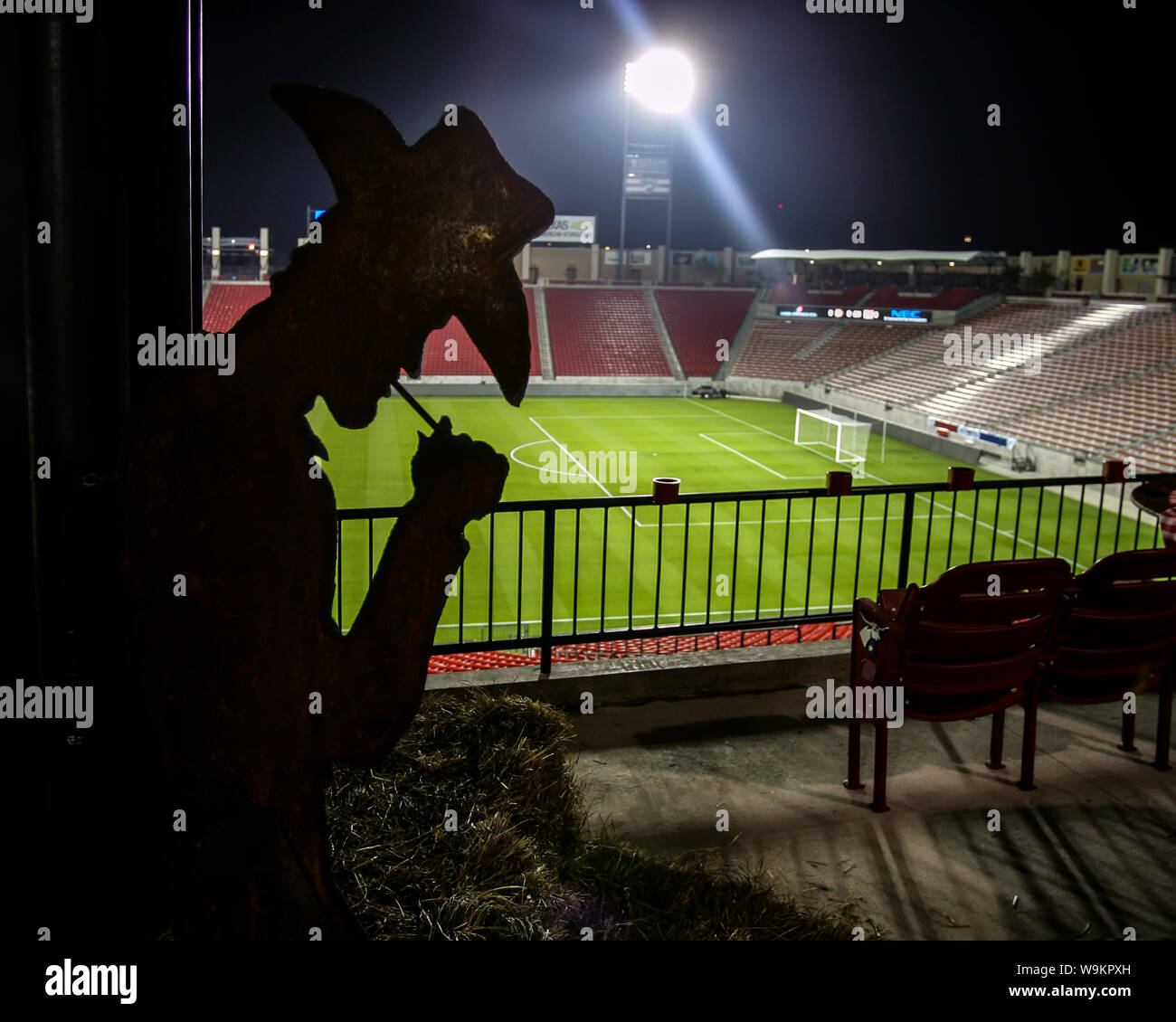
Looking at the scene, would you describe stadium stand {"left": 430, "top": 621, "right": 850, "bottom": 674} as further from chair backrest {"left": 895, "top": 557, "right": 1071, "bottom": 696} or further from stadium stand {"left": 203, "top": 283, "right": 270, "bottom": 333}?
stadium stand {"left": 203, "top": 283, "right": 270, "bottom": 333}

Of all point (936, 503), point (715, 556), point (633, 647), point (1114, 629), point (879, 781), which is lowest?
point (715, 556)

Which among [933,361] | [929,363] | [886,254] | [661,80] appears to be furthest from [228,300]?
[886,254]

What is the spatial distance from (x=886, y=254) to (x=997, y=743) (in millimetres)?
50569

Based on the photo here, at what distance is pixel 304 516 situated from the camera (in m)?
2.53

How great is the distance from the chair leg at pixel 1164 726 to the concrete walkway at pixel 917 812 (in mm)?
88

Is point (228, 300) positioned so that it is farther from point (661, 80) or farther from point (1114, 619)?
point (1114, 619)

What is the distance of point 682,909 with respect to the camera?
10.4 feet

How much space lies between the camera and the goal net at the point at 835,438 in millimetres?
26000

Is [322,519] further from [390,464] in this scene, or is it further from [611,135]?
[611,135]

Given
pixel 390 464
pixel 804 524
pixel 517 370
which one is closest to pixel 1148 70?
pixel 804 524

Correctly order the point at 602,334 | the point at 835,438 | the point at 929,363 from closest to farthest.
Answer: the point at 835,438, the point at 929,363, the point at 602,334

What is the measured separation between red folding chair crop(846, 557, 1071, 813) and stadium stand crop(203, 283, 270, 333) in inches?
1785

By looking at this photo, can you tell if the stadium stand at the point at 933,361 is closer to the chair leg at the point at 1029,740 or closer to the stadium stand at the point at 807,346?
the stadium stand at the point at 807,346

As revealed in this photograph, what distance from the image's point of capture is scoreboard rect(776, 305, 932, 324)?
44.1m
